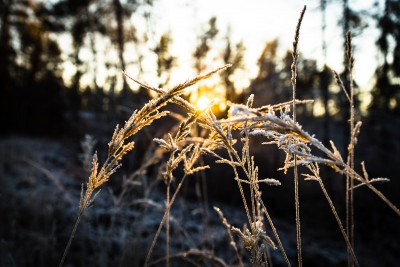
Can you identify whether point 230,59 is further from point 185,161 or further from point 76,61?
point 185,161

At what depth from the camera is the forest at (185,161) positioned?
1.01 m

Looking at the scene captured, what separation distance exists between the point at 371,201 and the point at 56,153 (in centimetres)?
1135

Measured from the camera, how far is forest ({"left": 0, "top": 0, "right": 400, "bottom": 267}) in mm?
1009

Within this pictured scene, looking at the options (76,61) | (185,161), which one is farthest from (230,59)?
(185,161)

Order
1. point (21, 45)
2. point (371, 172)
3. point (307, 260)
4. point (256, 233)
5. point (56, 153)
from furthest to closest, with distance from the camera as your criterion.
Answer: point (21, 45) → point (56, 153) → point (371, 172) → point (307, 260) → point (256, 233)

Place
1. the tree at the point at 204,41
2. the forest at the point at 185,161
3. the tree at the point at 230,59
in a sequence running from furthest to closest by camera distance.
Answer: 1. the tree at the point at 230,59
2. the tree at the point at 204,41
3. the forest at the point at 185,161

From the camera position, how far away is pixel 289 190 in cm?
1054

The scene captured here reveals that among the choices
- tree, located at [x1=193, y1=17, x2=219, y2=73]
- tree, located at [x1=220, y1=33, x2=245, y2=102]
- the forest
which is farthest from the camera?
tree, located at [x1=220, y1=33, x2=245, y2=102]

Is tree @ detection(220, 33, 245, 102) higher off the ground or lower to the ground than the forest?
higher

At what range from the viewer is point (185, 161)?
1218mm

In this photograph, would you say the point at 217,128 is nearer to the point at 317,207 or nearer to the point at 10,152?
the point at 317,207

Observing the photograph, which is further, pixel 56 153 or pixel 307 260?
pixel 56 153

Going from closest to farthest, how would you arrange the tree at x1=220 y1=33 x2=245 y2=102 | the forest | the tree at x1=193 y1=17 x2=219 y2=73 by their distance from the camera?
the forest
the tree at x1=193 y1=17 x2=219 y2=73
the tree at x1=220 y1=33 x2=245 y2=102

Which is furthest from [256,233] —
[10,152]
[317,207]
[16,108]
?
[16,108]
